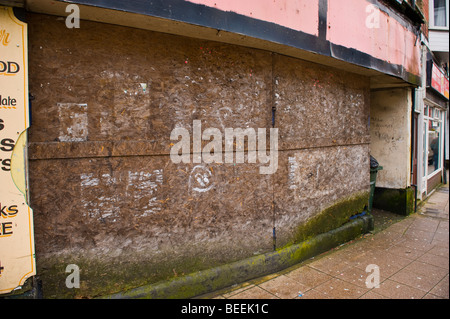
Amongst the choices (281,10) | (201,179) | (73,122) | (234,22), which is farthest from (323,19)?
A: (73,122)

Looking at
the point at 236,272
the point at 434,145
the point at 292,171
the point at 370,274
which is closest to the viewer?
the point at 236,272

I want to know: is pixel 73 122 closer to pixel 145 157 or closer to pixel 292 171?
pixel 145 157

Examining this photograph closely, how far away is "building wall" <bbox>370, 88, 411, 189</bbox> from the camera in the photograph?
701cm

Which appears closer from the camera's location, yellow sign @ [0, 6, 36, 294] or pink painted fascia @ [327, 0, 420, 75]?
yellow sign @ [0, 6, 36, 294]

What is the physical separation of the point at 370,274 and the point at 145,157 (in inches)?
133

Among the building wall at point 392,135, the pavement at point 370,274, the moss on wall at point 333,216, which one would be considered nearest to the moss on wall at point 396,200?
the building wall at point 392,135

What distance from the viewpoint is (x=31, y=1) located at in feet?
7.56

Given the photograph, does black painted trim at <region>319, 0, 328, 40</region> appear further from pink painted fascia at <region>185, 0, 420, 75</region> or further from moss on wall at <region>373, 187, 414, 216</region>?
moss on wall at <region>373, 187, 414, 216</region>

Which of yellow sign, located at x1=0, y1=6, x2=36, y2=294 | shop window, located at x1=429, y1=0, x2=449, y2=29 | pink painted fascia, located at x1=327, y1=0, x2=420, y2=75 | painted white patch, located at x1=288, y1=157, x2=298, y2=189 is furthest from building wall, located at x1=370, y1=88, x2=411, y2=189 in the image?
yellow sign, located at x1=0, y1=6, x2=36, y2=294

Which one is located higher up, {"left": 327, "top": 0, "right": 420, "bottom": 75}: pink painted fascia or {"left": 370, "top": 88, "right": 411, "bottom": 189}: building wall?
{"left": 327, "top": 0, "right": 420, "bottom": 75}: pink painted fascia

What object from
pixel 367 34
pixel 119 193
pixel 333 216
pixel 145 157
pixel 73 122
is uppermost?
pixel 367 34

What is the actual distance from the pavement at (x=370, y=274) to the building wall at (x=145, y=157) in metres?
0.46

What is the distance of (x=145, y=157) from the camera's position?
3020 millimetres

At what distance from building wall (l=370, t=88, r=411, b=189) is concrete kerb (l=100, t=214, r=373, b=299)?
3.29 meters
